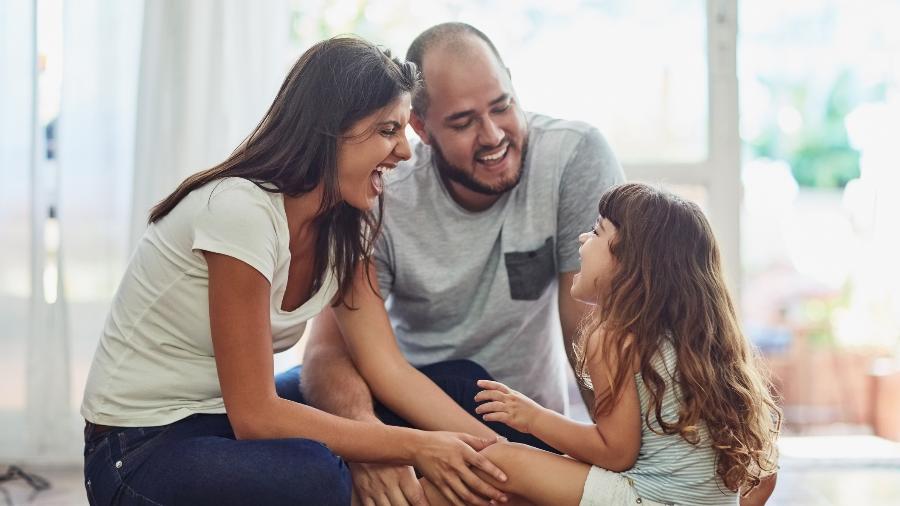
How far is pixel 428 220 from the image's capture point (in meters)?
2.20

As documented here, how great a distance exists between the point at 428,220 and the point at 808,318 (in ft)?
7.35

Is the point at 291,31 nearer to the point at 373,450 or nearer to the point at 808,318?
the point at 373,450

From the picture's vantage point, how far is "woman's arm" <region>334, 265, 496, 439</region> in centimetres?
196

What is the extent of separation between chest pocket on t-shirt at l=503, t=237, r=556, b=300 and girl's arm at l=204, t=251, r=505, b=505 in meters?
0.43

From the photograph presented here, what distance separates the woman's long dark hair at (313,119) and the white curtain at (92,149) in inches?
44.0

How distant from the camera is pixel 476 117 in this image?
6.91 feet

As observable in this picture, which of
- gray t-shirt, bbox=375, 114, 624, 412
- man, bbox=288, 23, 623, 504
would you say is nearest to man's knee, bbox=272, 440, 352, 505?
man, bbox=288, 23, 623, 504

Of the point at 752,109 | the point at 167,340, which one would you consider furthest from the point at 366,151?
the point at 752,109

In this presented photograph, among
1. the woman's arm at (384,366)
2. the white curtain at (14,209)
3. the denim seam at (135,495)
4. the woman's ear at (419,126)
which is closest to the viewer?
the denim seam at (135,495)

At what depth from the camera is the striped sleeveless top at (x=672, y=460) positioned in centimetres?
166

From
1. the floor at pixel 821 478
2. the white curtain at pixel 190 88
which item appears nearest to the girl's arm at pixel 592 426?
the floor at pixel 821 478

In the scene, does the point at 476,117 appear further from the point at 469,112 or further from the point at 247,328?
the point at 247,328

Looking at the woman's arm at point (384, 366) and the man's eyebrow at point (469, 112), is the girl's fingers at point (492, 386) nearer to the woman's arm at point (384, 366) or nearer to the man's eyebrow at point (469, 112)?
the woman's arm at point (384, 366)

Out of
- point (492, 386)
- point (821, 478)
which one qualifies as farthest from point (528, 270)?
point (821, 478)
